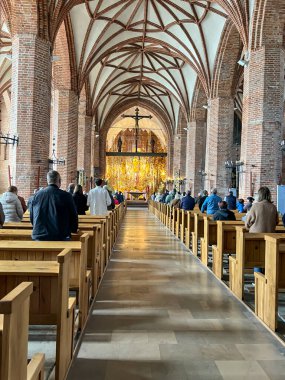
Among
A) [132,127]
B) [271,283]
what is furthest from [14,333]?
[132,127]

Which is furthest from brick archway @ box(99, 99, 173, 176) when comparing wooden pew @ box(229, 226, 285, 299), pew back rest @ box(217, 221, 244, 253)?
wooden pew @ box(229, 226, 285, 299)

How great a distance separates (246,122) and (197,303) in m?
10.5

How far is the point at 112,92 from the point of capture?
36.1 m

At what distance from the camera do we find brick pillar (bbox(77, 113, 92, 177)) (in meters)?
26.8

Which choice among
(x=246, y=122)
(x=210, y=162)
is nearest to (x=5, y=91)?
(x=210, y=162)

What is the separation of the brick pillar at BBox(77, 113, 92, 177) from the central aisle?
65.5ft

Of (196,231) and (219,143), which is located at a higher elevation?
(219,143)

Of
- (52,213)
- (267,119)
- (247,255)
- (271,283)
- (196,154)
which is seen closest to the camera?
(271,283)

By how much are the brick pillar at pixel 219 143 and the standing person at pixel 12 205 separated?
13752 mm

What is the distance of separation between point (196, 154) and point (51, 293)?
79.5ft

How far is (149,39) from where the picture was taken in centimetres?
2495

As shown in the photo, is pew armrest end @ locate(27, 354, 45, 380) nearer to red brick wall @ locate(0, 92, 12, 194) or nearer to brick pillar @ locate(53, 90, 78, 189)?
brick pillar @ locate(53, 90, 78, 189)

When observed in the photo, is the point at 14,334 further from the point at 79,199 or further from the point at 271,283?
the point at 79,199

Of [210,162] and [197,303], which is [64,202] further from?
[210,162]
